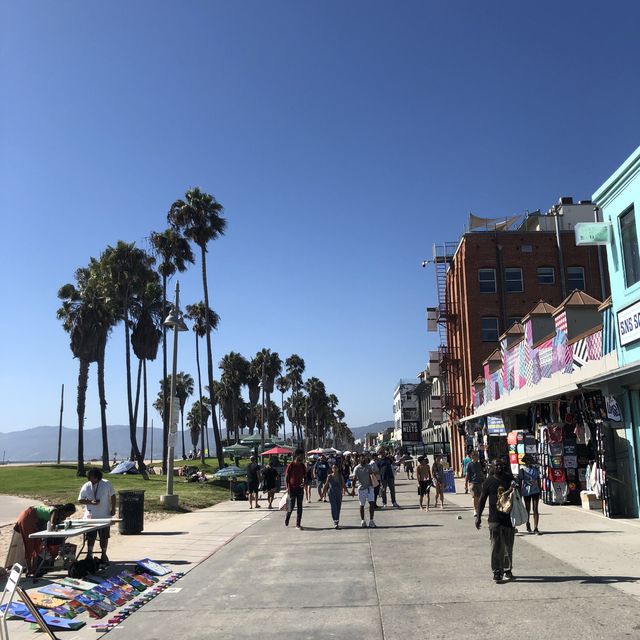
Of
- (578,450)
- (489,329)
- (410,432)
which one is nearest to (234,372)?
(410,432)

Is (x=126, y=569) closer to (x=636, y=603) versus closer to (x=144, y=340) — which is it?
(x=636, y=603)

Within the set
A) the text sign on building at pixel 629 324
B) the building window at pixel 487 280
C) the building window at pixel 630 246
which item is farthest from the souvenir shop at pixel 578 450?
the building window at pixel 487 280

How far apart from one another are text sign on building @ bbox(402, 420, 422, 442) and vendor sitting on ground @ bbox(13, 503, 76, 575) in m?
75.7

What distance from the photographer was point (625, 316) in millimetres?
14977

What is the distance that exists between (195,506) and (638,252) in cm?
1664

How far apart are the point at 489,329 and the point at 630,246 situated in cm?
2721

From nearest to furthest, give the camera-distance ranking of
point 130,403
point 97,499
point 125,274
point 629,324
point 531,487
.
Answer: point 97,499 < point 531,487 < point 629,324 < point 125,274 < point 130,403

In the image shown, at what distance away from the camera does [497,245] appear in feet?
140

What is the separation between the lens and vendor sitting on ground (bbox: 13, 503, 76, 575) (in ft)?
32.4

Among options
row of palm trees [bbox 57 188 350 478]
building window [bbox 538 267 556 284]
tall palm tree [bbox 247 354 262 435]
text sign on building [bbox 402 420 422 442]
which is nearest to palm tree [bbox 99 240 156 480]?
row of palm trees [bbox 57 188 350 478]

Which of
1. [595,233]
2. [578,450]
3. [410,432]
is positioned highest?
[595,233]

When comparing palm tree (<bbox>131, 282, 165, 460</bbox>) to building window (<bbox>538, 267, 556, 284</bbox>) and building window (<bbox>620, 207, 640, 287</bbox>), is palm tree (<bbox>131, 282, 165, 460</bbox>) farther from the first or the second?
building window (<bbox>620, 207, 640, 287</bbox>)

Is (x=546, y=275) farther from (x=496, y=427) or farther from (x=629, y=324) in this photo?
(x=629, y=324)

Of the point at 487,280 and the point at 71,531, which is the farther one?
the point at 487,280
